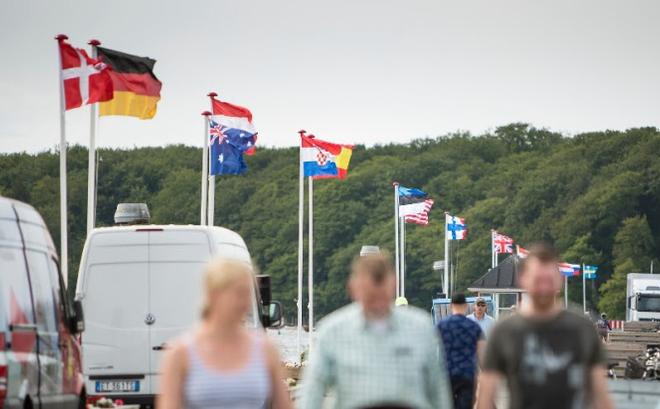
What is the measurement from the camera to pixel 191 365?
734 cm

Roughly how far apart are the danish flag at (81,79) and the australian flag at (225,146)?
32.2 feet

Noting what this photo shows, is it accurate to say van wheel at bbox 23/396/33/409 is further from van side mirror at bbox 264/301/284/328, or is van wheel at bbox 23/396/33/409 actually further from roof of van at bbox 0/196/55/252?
van side mirror at bbox 264/301/284/328

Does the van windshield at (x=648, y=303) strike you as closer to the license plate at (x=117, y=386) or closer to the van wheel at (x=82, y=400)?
the license plate at (x=117, y=386)

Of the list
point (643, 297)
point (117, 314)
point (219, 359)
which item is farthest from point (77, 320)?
point (643, 297)

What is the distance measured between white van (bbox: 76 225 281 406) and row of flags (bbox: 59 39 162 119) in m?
8.25

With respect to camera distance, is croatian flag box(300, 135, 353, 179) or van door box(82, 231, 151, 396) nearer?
van door box(82, 231, 151, 396)

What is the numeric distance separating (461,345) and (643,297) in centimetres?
5161

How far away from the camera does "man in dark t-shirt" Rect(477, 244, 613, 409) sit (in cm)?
833

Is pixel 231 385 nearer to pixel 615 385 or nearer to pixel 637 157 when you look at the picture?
pixel 615 385

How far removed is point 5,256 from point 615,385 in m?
4.44

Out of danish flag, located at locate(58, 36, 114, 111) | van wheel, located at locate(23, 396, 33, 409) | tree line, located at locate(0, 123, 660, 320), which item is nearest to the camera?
van wheel, located at locate(23, 396, 33, 409)

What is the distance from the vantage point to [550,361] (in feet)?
27.4

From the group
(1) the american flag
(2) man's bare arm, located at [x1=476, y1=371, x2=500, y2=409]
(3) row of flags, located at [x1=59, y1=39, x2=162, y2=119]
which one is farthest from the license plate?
(1) the american flag

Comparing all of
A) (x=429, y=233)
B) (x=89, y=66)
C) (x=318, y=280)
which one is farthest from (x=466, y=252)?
(x=89, y=66)
